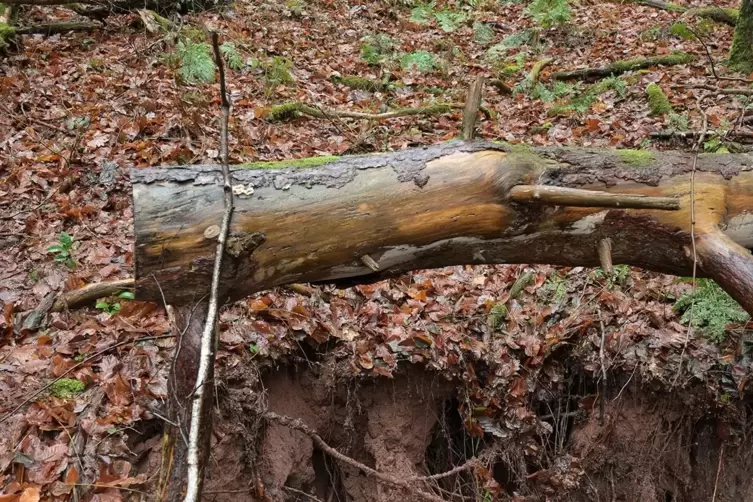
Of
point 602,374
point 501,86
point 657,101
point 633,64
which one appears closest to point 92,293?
point 602,374

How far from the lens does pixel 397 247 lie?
2412 mm

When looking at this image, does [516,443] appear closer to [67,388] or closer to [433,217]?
[433,217]

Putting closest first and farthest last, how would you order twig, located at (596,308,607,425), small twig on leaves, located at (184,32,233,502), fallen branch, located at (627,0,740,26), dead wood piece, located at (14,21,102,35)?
small twig on leaves, located at (184,32,233,502), twig, located at (596,308,607,425), dead wood piece, located at (14,21,102,35), fallen branch, located at (627,0,740,26)

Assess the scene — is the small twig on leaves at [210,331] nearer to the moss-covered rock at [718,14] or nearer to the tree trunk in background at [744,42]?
the tree trunk in background at [744,42]

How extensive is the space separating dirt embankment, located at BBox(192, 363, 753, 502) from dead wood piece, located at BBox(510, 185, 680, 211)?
2189mm

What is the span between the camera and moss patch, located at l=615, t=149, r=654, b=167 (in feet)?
8.27

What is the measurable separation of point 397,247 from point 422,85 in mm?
6180

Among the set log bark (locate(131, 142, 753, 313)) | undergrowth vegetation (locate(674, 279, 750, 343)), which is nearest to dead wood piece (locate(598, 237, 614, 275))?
log bark (locate(131, 142, 753, 313))

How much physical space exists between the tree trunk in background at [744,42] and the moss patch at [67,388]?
7.85 meters

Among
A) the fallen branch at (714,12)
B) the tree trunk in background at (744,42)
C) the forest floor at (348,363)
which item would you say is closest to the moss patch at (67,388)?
the forest floor at (348,363)

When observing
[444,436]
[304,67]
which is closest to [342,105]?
[304,67]

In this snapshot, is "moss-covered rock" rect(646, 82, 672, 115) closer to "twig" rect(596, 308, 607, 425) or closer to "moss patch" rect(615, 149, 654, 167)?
"twig" rect(596, 308, 607, 425)

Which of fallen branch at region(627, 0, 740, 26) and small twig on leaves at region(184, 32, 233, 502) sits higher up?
fallen branch at region(627, 0, 740, 26)

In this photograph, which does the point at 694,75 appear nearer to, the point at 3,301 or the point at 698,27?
the point at 698,27
